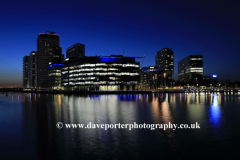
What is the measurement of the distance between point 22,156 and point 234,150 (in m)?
13.6

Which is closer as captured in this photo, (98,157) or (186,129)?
(98,157)

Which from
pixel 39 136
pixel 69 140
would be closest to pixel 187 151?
pixel 69 140

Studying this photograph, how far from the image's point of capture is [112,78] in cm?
17675

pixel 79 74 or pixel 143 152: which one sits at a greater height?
pixel 79 74

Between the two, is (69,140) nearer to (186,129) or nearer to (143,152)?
(143,152)

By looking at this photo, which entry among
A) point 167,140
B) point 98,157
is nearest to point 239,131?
point 167,140

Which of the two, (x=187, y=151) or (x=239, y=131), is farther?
(x=239, y=131)

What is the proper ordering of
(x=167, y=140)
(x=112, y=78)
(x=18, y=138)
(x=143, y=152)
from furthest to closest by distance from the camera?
(x=112, y=78) < (x=18, y=138) < (x=167, y=140) < (x=143, y=152)

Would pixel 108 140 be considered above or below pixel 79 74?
below

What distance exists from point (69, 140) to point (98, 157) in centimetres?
452

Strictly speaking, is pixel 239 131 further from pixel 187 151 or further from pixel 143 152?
pixel 143 152

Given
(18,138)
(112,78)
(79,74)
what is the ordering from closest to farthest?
(18,138) → (112,78) → (79,74)

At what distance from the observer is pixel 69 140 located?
15.5m

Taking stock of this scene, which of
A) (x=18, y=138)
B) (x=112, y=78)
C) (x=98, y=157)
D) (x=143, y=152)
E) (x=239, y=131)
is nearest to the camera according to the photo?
(x=98, y=157)
